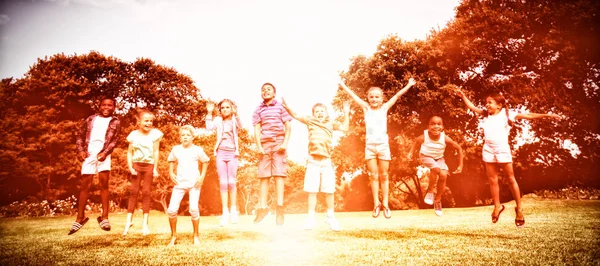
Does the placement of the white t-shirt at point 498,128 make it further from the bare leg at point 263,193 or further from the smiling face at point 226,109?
the smiling face at point 226,109

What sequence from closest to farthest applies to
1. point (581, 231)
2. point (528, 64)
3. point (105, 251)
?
point (105, 251) < point (581, 231) < point (528, 64)

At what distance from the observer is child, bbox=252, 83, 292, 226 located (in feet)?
20.4

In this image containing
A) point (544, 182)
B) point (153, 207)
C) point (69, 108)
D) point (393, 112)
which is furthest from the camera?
point (153, 207)

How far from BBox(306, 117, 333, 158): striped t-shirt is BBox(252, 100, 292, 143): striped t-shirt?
0.57 metres

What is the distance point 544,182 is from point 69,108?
25716 millimetres

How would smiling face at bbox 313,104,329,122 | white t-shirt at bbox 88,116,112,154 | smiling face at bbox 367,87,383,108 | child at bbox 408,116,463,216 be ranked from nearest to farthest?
1. white t-shirt at bbox 88,116,112,154
2. smiling face at bbox 313,104,329,122
3. smiling face at bbox 367,87,383,108
4. child at bbox 408,116,463,216

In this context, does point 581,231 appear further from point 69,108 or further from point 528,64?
point 69,108

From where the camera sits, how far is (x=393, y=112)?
19641 millimetres

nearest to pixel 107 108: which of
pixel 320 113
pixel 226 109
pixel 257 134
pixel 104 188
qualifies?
pixel 104 188

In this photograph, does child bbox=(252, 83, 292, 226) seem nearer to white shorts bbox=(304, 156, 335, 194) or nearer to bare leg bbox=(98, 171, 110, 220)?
white shorts bbox=(304, 156, 335, 194)

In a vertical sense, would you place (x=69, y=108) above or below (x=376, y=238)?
above

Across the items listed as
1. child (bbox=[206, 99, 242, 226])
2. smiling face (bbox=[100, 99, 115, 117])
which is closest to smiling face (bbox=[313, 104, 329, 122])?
child (bbox=[206, 99, 242, 226])

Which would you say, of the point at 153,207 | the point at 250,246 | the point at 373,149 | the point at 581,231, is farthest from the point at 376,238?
the point at 153,207

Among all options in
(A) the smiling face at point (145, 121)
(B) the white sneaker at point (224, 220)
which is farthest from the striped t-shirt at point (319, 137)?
(A) the smiling face at point (145, 121)
